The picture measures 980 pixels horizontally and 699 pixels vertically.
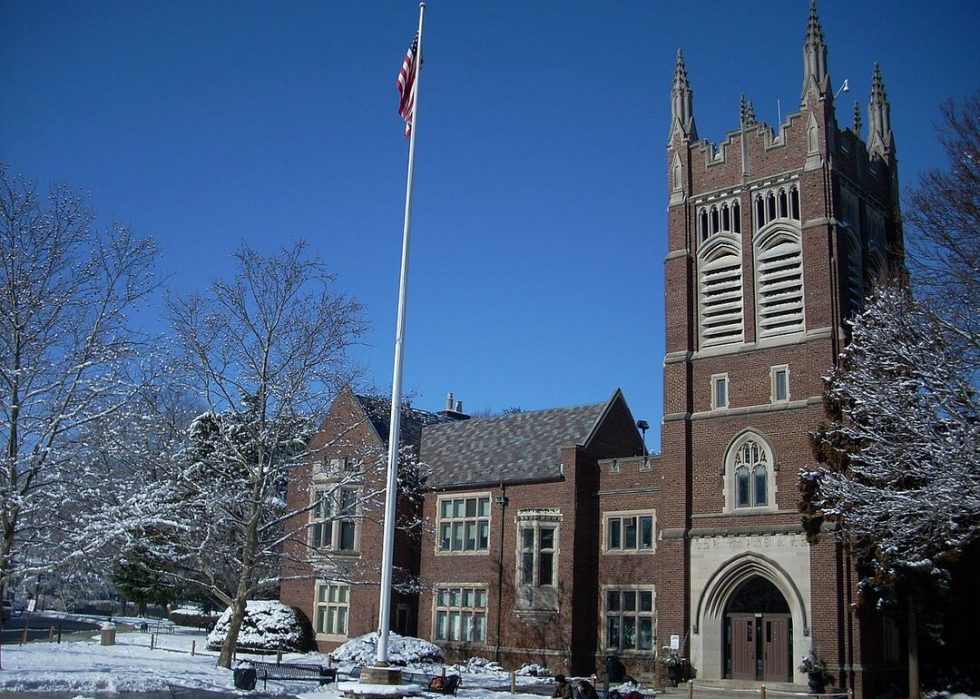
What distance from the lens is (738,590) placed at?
3044cm

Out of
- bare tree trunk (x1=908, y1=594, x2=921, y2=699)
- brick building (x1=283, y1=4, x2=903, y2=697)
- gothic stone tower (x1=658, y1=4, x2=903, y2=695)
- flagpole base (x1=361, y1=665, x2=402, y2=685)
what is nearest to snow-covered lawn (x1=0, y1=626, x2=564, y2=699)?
flagpole base (x1=361, y1=665, x2=402, y2=685)

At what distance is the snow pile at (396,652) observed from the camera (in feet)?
108

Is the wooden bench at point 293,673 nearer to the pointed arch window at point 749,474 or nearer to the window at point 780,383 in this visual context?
the pointed arch window at point 749,474

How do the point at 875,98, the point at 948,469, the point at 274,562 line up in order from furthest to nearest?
1. the point at 875,98
2. the point at 274,562
3. the point at 948,469

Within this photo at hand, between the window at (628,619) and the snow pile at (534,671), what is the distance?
7.28 ft

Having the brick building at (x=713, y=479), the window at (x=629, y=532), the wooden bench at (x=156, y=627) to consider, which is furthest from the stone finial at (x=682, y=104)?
the wooden bench at (x=156, y=627)

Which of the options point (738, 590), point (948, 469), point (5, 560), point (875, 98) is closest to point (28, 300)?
point (5, 560)

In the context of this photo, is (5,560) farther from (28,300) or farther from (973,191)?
(973,191)

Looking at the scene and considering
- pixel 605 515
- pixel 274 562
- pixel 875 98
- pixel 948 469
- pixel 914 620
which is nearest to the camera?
pixel 948 469

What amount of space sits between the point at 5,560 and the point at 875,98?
32.5m

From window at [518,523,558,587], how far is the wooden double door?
6944 mm

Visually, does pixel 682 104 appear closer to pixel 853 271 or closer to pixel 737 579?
pixel 853 271

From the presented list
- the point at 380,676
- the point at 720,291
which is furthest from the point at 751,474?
the point at 380,676

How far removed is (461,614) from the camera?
37219 mm
